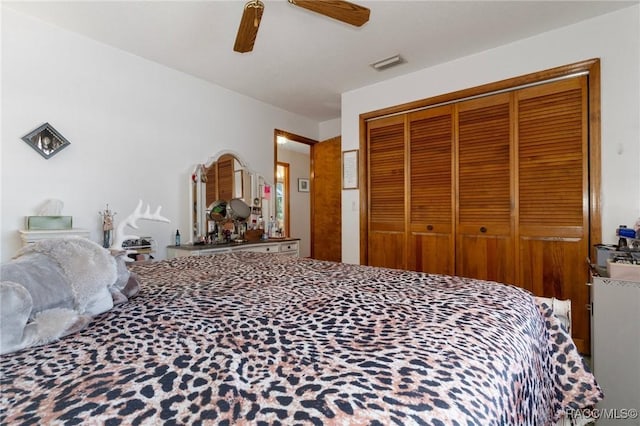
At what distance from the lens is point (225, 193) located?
340 cm

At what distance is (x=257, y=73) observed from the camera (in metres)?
3.13

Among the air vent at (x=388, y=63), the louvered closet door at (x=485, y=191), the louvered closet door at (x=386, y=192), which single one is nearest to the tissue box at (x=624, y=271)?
the louvered closet door at (x=485, y=191)

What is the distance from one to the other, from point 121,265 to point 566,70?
10.6 feet

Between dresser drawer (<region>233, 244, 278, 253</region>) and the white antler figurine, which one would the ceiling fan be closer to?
the white antler figurine

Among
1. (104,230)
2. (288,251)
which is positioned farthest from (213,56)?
(288,251)

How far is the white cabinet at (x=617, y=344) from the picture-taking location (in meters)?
1.49

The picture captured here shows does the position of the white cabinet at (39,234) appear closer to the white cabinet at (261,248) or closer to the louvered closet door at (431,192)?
the white cabinet at (261,248)

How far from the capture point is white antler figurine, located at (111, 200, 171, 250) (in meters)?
2.45

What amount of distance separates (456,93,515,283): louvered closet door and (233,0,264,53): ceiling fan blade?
6.71 ft

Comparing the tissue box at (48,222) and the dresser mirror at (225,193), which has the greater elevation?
the dresser mirror at (225,193)

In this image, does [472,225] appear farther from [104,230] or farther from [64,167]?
[64,167]

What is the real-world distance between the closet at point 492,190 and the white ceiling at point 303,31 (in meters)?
0.50

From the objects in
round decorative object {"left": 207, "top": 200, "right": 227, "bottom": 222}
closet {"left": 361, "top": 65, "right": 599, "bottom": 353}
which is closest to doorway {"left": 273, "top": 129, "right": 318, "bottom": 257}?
round decorative object {"left": 207, "top": 200, "right": 227, "bottom": 222}

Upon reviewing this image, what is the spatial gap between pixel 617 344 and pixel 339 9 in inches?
91.8
